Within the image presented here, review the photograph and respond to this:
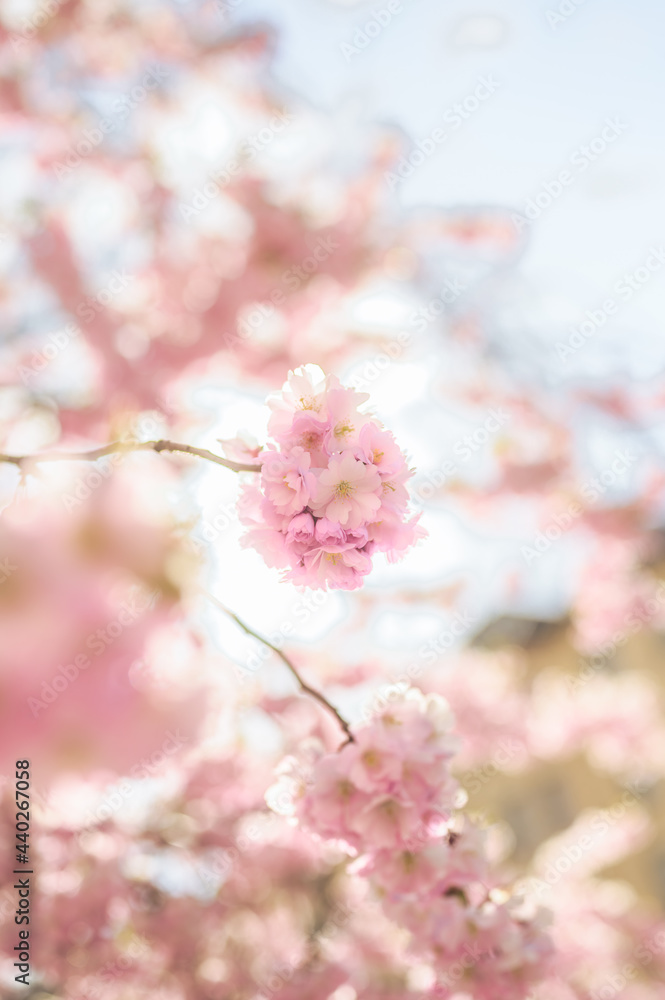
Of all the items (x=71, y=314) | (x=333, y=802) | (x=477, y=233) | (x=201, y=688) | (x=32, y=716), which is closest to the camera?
(x=32, y=716)

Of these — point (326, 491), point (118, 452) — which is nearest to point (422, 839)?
point (326, 491)

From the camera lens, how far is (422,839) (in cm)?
174

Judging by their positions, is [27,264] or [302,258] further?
[302,258]

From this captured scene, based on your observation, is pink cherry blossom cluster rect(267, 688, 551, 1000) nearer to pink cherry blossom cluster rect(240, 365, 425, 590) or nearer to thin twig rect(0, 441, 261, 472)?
pink cherry blossom cluster rect(240, 365, 425, 590)

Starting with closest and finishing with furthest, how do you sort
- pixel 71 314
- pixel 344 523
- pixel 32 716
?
1. pixel 32 716
2. pixel 344 523
3. pixel 71 314

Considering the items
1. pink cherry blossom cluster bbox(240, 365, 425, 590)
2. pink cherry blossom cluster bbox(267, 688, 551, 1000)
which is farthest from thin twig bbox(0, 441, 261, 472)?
pink cherry blossom cluster bbox(267, 688, 551, 1000)

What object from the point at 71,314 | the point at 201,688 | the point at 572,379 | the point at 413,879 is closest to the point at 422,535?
the point at 201,688

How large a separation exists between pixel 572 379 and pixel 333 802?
4.27 metres

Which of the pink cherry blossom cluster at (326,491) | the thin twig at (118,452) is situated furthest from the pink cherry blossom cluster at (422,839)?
the thin twig at (118,452)

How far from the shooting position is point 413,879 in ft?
5.84

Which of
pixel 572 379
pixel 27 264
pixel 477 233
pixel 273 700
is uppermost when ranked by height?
pixel 477 233

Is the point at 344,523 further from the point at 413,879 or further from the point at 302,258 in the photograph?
the point at 302,258

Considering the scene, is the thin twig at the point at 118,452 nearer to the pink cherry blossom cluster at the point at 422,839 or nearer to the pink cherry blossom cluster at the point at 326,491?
the pink cherry blossom cluster at the point at 326,491

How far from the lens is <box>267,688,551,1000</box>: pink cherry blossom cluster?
1686 millimetres
